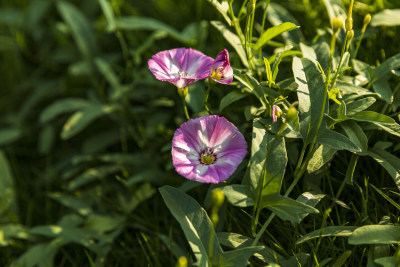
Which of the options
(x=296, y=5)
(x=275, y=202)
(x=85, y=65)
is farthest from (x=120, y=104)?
(x=275, y=202)

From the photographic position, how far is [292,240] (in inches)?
50.8

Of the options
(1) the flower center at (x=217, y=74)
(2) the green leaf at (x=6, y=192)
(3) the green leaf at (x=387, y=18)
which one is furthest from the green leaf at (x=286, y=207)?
(2) the green leaf at (x=6, y=192)

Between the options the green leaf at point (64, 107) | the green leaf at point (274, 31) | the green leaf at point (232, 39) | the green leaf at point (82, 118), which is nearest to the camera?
the green leaf at point (274, 31)

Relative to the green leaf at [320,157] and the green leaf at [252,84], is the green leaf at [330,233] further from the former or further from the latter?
the green leaf at [252,84]

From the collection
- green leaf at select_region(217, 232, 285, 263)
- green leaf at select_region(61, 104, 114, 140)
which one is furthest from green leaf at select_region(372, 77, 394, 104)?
green leaf at select_region(61, 104, 114, 140)

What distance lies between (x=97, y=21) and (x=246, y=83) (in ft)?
4.44

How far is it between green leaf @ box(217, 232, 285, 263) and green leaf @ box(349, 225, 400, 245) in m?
0.22

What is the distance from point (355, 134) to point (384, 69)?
0.87 feet

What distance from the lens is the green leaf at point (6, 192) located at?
185 cm

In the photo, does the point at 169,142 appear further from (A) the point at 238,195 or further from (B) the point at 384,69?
(B) the point at 384,69

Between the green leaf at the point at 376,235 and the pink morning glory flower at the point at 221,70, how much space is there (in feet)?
1.72

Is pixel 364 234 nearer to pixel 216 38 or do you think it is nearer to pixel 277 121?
pixel 277 121

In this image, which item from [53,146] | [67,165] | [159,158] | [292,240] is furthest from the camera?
[53,146]

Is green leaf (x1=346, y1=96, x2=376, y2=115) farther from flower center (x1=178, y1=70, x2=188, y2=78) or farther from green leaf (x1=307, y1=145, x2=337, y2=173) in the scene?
flower center (x1=178, y1=70, x2=188, y2=78)
